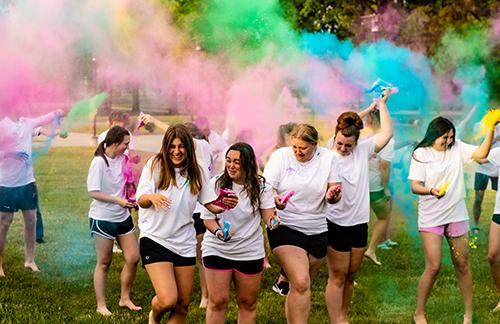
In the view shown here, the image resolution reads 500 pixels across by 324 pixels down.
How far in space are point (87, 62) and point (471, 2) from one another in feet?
54.3

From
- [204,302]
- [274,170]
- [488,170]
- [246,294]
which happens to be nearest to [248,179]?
[274,170]

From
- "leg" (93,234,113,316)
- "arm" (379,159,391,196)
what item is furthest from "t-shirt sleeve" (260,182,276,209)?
"arm" (379,159,391,196)

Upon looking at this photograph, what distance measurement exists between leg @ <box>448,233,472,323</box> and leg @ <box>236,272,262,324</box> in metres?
1.92

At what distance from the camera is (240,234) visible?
19.7 feet

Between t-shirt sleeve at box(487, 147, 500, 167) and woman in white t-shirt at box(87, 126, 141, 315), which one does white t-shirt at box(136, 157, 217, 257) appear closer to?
woman in white t-shirt at box(87, 126, 141, 315)

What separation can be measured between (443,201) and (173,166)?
2445 mm

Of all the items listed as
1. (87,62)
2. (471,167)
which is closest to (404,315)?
(87,62)

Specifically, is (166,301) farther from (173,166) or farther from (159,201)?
(173,166)

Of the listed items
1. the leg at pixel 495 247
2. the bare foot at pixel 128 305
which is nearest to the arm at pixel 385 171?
the leg at pixel 495 247

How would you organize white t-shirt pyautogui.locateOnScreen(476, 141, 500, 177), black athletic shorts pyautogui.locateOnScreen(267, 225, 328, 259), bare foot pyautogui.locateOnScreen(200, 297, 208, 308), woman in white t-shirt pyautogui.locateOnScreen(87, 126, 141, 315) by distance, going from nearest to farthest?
black athletic shorts pyautogui.locateOnScreen(267, 225, 328, 259) < woman in white t-shirt pyautogui.locateOnScreen(87, 126, 141, 315) < bare foot pyautogui.locateOnScreen(200, 297, 208, 308) < white t-shirt pyautogui.locateOnScreen(476, 141, 500, 177)

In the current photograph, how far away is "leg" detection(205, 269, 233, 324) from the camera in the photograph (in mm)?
6008

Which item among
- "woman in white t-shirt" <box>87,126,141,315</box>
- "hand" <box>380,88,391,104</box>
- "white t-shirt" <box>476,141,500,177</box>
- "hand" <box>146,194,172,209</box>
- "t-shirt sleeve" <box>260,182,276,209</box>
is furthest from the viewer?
"white t-shirt" <box>476,141,500,177</box>

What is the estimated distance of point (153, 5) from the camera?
27.8 ft

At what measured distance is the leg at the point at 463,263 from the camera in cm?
696
